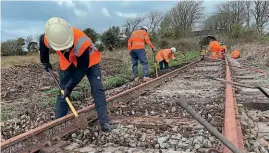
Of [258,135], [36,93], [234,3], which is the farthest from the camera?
[234,3]

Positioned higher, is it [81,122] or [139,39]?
[139,39]

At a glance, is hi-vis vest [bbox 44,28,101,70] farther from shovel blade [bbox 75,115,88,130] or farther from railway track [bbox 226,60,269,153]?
railway track [bbox 226,60,269,153]

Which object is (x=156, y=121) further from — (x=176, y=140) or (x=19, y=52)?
(x=19, y=52)

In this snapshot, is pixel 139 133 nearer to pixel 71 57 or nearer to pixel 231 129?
pixel 231 129

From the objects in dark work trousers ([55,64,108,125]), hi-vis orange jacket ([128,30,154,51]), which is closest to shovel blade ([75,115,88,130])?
dark work trousers ([55,64,108,125])

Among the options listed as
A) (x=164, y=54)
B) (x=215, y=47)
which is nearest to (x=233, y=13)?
(x=215, y=47)

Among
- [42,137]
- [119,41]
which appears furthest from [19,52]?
[42,137]

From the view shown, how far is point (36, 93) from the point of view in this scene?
8836 mm

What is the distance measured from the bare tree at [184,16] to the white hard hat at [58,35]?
4865 centimetres

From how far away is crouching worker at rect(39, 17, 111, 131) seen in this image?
4066mm

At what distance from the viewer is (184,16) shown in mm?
57375

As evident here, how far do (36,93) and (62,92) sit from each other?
452 centimetres

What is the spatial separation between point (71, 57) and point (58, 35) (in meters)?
0.35

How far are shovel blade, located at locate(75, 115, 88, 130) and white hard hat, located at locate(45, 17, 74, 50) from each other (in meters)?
0.97
